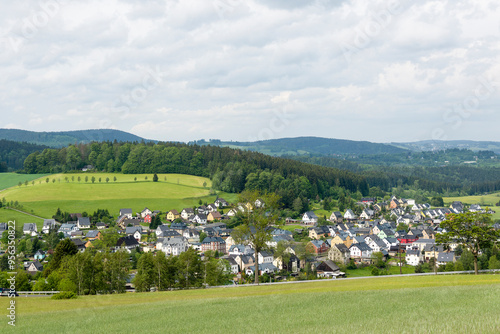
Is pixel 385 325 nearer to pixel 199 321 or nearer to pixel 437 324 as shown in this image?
pixel 437 324

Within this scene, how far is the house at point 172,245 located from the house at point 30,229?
24.3 metres

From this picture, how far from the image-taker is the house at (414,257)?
67.5 m

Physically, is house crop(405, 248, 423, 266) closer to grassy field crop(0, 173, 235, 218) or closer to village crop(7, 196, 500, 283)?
village crop(7, 196, 500, 283)

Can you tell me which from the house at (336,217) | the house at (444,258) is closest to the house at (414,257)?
the house at (444,258)

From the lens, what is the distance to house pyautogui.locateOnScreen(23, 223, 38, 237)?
79.4 metres

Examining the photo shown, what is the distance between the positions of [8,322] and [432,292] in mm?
18301

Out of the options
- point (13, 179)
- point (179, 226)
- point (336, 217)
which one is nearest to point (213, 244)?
point (179, 226)

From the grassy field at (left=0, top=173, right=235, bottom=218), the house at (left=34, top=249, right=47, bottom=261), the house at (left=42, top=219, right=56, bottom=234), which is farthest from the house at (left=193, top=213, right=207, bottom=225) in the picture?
the house at (left=34, top=249, right=47, bottom=261)

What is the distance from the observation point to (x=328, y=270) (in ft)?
188

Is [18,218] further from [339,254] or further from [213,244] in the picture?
[339,254]

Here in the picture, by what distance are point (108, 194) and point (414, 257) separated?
78.7 metres

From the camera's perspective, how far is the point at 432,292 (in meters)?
18.9

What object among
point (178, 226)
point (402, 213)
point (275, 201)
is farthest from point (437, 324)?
point (402, 213)

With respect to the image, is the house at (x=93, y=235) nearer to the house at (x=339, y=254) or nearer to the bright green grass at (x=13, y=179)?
the house at (x=339, y=254)
